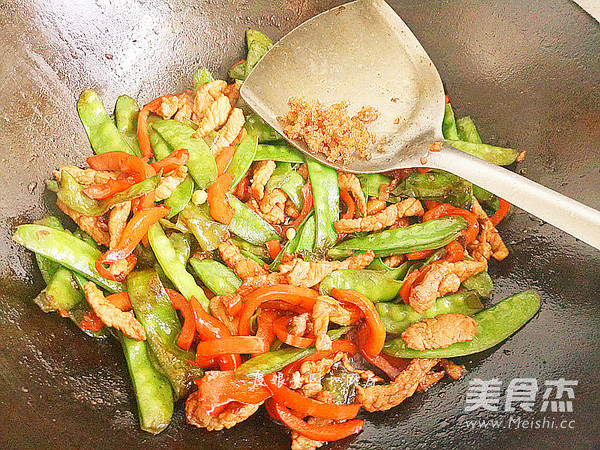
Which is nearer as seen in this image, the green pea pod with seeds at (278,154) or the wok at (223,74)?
the wok at (223,74)

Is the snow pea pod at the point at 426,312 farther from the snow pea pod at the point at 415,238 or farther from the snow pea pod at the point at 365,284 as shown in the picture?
the snow pea pod at the point at 415,238

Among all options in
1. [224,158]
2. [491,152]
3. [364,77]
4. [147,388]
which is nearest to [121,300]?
[147,388]

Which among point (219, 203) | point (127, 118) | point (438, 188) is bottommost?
point (438, 188)

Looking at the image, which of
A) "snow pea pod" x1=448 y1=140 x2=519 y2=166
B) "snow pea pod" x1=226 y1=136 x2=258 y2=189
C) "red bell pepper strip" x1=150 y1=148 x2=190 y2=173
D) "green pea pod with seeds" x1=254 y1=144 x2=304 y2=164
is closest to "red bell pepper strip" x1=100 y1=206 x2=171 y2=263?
"red bell pepper strip" x1=150 y1=148 x2=190 y2=173

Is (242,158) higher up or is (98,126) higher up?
(98,126)

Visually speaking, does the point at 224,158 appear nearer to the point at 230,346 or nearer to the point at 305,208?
the point at 305,208

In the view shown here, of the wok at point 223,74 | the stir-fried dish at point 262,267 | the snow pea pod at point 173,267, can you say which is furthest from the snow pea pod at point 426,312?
the snow pea pod at point 173,267

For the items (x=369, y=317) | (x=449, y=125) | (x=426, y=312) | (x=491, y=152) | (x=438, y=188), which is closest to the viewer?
(x=369, y=317)
